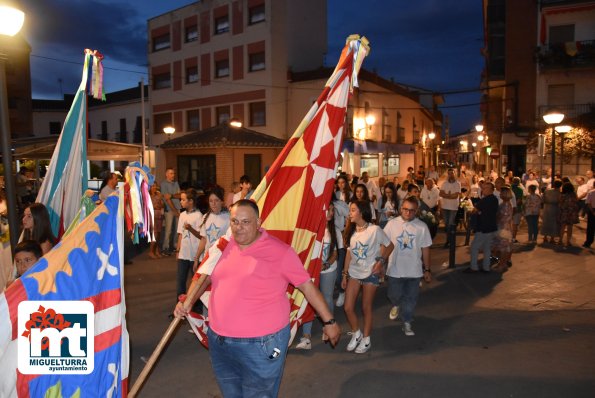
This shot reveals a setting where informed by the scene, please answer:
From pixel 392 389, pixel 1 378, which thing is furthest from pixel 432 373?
pixel 1 378

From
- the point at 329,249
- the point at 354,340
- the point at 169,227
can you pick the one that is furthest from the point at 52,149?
the point at 354,340

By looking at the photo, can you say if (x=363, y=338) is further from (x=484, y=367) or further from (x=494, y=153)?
(x=494, y=153)

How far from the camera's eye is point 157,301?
7.37 metres

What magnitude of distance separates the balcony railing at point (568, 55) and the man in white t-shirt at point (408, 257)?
75.4ft

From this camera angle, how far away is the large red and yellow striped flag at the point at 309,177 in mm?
3842

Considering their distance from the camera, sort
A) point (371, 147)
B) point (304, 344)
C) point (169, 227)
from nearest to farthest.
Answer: point (304, 344), point (169, 227), point (371, 147)

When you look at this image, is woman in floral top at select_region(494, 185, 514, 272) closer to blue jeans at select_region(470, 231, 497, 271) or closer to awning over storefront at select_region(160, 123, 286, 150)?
blue jeans at select_region(470, 231, 497, 271)

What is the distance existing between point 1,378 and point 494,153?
27.8 metres

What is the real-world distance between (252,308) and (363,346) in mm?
2776

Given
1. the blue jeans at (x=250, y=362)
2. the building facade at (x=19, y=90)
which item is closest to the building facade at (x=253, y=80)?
the building facade at (x=19, y=90)

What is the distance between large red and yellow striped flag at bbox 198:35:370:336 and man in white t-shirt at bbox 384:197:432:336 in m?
2.07

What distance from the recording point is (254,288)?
297 cm

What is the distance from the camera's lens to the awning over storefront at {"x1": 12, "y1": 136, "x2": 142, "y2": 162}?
14844mm

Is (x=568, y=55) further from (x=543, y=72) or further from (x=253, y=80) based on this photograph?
(x=253, y=80)
